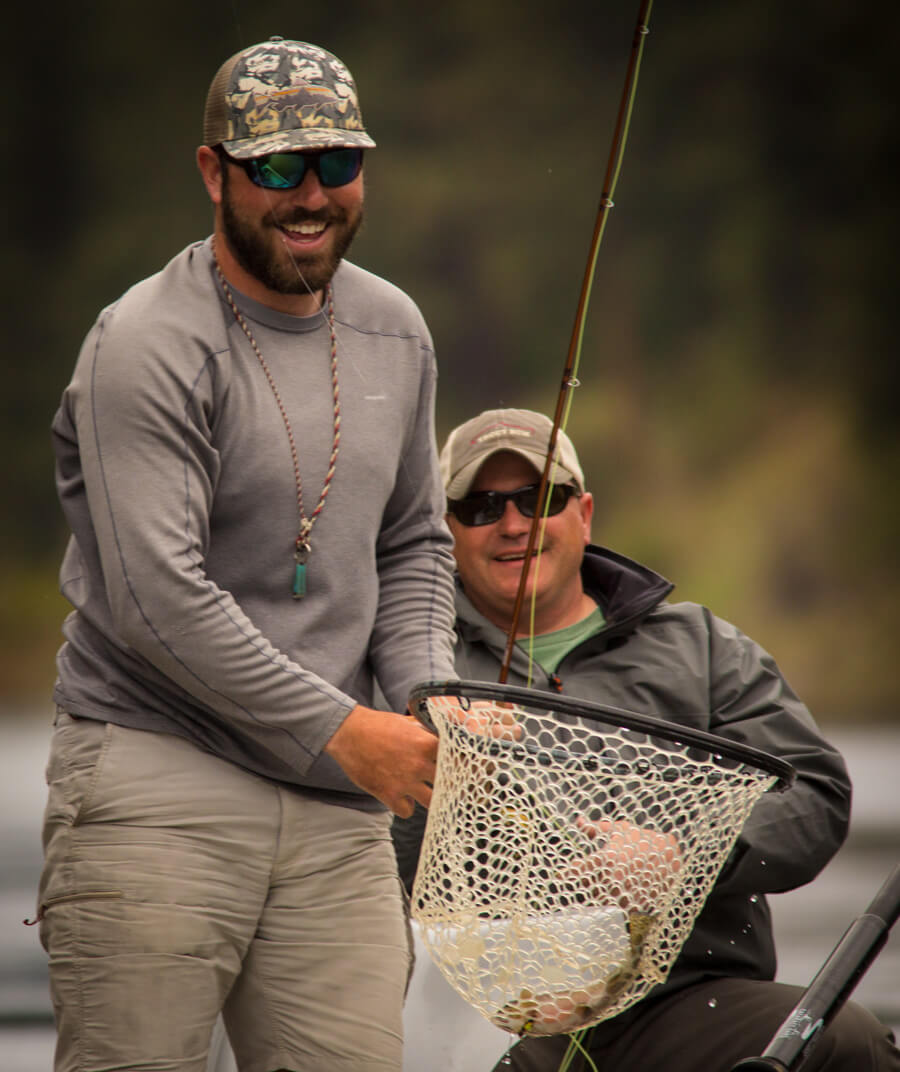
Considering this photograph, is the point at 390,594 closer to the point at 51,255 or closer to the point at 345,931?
the point at 345,931

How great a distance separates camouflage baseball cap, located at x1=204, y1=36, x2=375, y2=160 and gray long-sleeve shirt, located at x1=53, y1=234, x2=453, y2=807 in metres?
0.12

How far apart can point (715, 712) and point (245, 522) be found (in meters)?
0.74

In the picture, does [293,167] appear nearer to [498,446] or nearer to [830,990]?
[498,446]

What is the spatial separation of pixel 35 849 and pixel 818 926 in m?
2.08

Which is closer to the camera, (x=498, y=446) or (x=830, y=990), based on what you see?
(x=830, y=990)

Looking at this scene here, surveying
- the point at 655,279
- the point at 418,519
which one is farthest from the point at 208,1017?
the point at 655,279

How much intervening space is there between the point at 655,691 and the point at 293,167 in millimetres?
818

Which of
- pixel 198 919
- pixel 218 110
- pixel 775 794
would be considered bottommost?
pixel 775 794

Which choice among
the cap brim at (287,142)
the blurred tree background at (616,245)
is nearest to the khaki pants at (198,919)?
the cap brim at (287,142)

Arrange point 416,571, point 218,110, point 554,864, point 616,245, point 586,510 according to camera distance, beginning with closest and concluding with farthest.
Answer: point 554,864
point 218,110
point 416,571
point 586,510
point 616,245

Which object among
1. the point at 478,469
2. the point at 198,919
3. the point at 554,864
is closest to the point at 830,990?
the point at 554,864

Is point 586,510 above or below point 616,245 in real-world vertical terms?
above

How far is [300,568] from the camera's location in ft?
3.90

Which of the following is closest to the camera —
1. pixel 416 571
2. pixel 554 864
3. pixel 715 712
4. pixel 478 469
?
pixel 554 864
